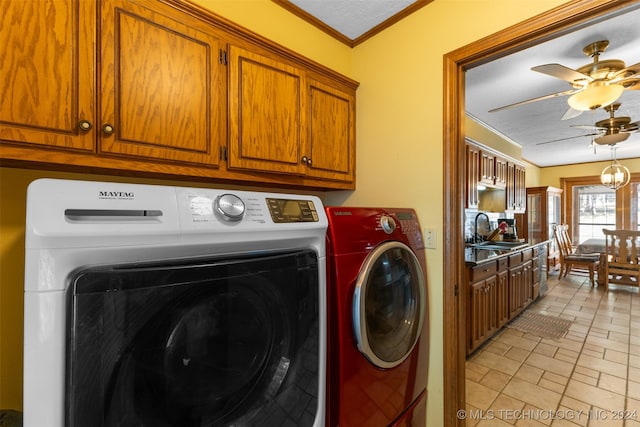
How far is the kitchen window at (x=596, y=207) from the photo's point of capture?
5840 mm

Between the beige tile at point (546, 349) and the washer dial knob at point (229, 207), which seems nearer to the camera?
the washer dial knob at point (229, 207)

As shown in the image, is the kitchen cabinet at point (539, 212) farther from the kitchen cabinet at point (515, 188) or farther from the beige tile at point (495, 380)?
the beige tile at point (495, 380)

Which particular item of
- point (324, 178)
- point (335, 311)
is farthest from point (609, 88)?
point (335, 311)

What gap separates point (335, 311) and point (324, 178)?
0.83 meters

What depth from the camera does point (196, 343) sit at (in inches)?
27.3

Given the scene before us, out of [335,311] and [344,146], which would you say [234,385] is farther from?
[344,146]

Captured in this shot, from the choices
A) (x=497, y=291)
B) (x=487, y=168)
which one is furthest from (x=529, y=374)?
(x=487, y=168)

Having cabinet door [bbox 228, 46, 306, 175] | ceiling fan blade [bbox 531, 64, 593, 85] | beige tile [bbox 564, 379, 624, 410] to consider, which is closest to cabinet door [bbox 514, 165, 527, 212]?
ceiling fan blade [bbox 531, 64, 593, 85]

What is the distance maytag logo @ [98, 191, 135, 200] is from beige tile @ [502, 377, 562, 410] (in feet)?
8.74

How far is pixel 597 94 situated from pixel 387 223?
212 cm

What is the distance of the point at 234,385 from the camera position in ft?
2.49

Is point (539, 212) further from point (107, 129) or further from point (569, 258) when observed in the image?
point (107, 129)

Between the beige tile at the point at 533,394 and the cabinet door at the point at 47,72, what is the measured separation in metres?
A: 2.89

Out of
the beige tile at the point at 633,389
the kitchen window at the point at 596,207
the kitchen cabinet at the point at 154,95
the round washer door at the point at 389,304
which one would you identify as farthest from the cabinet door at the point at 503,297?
the kitchen window at the point at 596,207
